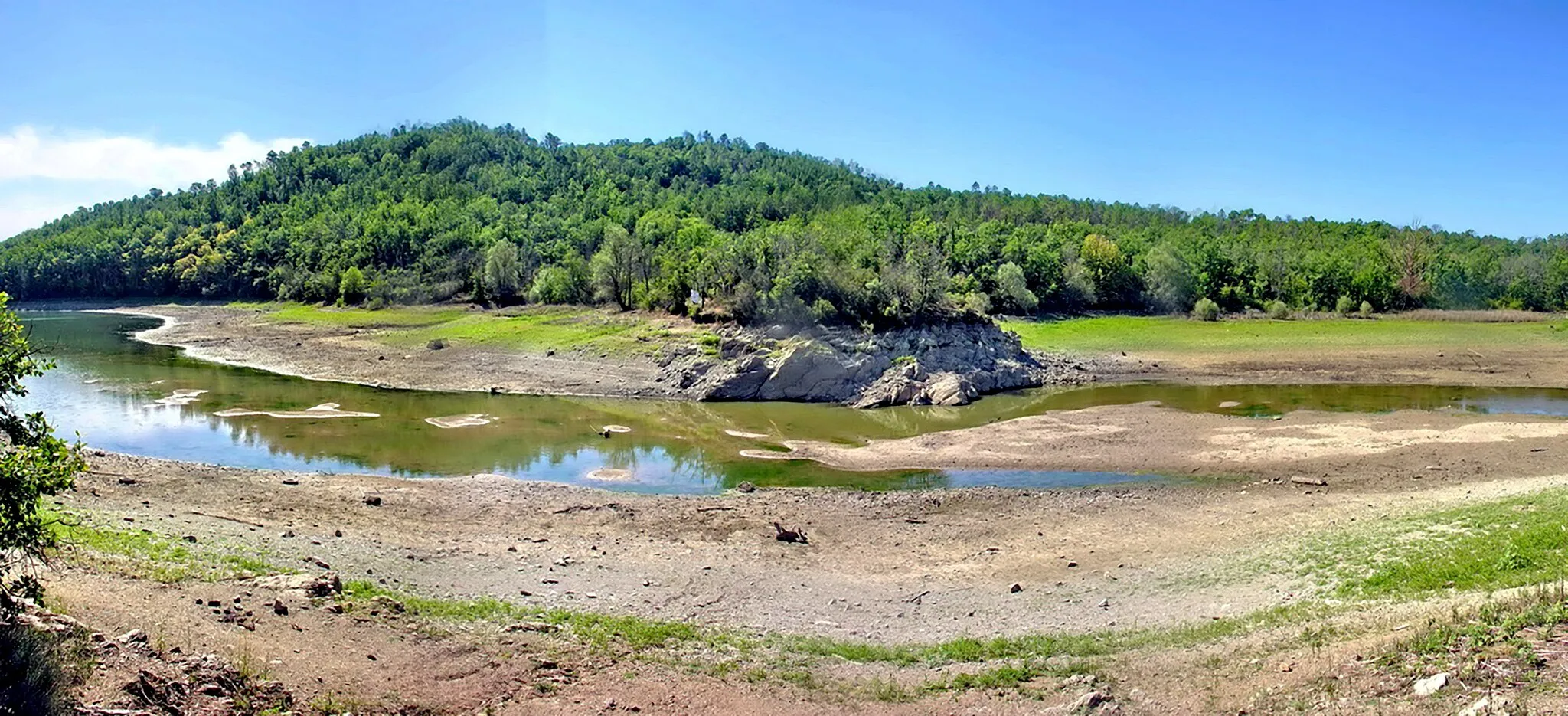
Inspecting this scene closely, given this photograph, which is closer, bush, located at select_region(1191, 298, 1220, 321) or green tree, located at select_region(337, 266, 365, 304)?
bush, located at select_region(1191, 298, 1220, 321)

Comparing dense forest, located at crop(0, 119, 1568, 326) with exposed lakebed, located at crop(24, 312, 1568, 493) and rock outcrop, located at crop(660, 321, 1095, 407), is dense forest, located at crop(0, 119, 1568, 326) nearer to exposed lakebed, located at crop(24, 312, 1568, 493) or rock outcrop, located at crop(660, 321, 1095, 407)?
rock outcrop, located at crop(660, 321, 1095, 407)

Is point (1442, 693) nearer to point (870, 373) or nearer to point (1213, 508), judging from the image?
point (1213, 508)

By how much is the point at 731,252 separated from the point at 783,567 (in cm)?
Answer: 4288

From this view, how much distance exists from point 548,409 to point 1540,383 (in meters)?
58.3

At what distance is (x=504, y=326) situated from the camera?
76562 millimetres

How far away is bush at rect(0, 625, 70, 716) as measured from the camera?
9.56 metres

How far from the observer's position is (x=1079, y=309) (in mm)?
103312

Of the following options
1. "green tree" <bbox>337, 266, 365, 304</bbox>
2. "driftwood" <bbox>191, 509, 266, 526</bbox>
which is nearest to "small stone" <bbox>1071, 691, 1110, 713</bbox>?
"driftwood" <bbox>191, 509, 266, 526</bbox>

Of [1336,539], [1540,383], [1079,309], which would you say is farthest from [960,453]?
[1079,309]

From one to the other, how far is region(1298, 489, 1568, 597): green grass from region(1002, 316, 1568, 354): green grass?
50.8 m

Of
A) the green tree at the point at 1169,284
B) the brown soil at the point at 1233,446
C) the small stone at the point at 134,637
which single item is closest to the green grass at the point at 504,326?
the brown soil at the point at 1233,446

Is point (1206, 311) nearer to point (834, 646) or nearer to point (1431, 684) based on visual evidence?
point (834, 646)

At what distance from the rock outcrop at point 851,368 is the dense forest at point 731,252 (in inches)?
73.0

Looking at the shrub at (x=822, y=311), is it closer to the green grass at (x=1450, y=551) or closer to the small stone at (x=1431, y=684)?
the green grass at (x=1450, y=551)
